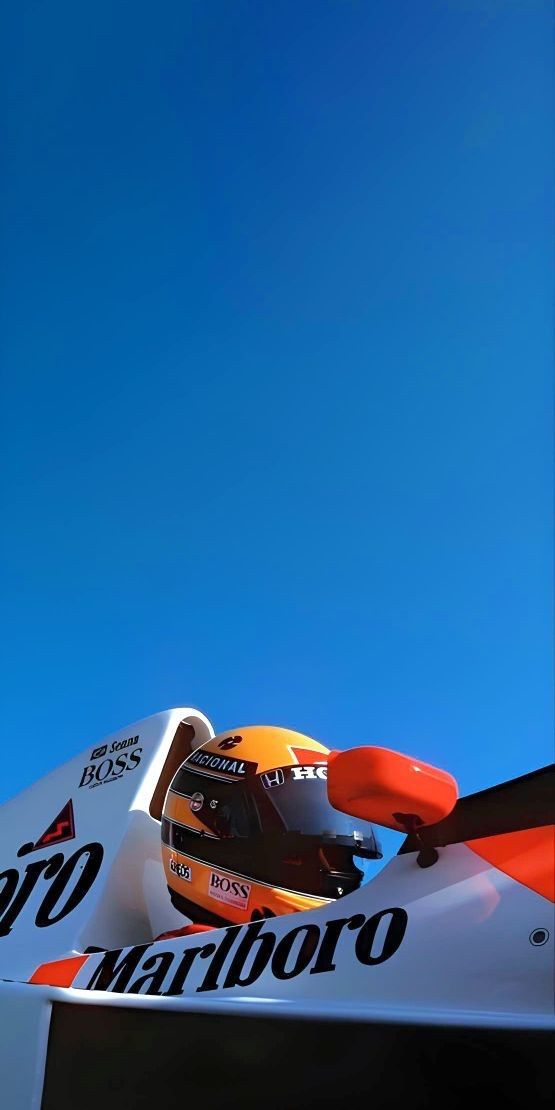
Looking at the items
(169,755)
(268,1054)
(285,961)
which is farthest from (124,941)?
(268,1054)

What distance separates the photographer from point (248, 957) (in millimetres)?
2461

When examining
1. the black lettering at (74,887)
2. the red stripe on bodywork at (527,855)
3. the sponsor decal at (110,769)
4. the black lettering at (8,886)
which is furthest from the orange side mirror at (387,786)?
the black lettering at (8,886)

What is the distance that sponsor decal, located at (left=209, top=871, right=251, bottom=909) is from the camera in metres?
2.99

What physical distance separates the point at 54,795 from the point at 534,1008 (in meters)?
2.76

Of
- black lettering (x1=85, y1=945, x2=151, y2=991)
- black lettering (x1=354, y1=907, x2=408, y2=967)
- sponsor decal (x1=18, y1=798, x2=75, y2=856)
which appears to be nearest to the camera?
black lettering (x1=354, y1=907, x2=408, y2=967)

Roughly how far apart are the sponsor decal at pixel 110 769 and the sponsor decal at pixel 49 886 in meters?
0.34

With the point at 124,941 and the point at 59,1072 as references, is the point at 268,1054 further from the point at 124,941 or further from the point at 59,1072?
the point at 124,941

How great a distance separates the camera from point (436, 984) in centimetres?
201

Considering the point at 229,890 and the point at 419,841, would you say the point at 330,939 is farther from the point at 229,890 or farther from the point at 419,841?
the point at 229,890

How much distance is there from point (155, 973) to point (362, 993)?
30.6 inches

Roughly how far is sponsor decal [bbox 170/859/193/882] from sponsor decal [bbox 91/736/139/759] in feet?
3.27

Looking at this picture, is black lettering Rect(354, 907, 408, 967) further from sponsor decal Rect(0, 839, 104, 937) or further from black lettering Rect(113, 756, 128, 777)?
black lettering Rect(113, 756, 128, 777)

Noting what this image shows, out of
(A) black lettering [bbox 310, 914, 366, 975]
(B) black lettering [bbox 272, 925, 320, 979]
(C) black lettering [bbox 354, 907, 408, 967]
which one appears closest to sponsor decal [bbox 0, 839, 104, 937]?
(B) black lettering [bbox 272, 925, 320, 979]

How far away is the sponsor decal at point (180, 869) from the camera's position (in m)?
3.15
